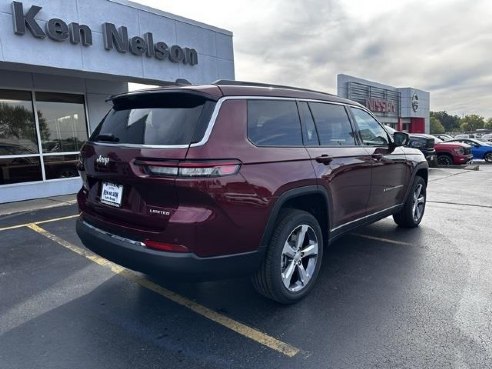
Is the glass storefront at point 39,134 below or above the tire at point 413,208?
above

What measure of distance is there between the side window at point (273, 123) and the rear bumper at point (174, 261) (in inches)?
37.0

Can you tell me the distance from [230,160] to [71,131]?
9.11 meters

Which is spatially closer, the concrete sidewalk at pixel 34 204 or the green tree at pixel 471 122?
the concrete sidewalk at pixel 34 204

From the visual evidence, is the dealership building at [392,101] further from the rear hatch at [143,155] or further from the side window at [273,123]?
the rear hatch at [143,155]

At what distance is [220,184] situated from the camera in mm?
2682

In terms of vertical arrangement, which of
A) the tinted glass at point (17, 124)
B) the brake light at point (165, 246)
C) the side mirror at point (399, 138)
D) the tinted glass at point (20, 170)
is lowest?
the brake light at point (165, 246)

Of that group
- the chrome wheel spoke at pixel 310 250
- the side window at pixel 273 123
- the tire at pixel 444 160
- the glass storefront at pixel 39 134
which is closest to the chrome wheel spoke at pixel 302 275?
the chrome wheel spoke at pixel 310 250

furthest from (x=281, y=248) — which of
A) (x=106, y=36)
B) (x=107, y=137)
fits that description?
(x=106, y=36)

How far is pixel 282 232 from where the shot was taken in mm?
3174

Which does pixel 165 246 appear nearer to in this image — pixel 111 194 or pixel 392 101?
pixel 111 194

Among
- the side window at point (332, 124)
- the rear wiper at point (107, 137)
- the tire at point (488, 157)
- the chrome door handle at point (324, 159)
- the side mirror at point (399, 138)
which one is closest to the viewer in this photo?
the rear wiper at point (107, 137)

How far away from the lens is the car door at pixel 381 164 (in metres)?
4.51

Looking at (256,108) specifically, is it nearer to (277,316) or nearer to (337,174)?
(337,174)

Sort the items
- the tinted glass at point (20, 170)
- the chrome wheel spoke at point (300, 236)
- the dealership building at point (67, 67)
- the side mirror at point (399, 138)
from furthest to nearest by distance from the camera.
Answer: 1. the tinted glass at point (20, 170)
2. the dealership building at point (67, 67)
3. the side mirror at point (399, 138)
4. the chrome wheel spoke at point (300, 236)
